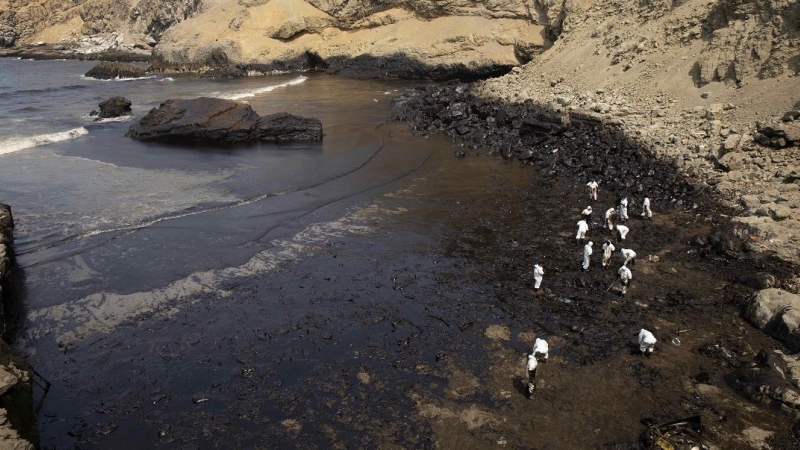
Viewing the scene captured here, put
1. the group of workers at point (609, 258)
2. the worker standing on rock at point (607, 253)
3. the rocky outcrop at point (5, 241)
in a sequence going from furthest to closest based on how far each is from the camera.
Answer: the worker standing on rock at point (607, 253)
the rocky outcrop at point (5, 241)
the group of workers at point (609, 258)

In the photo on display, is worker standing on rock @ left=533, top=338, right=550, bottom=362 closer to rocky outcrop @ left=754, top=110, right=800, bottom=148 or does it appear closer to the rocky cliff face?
rocky outcrop @ left=754, top=110, right=800, bottom=148

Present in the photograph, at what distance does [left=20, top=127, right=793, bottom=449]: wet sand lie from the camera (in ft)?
25.2

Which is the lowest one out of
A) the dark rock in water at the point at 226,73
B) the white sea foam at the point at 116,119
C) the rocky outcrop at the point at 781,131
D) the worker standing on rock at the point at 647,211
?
the worker standing on rock at the point at 647,211

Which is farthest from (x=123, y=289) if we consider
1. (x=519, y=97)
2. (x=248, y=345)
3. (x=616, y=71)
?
(x=616, y=71)

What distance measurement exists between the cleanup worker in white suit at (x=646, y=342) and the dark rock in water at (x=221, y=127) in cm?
1713

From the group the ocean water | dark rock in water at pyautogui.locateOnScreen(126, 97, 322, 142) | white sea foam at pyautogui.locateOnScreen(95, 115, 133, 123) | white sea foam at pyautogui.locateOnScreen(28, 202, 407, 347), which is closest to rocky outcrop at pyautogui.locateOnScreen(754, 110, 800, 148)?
the ocean water

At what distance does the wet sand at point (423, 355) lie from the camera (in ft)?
25.2

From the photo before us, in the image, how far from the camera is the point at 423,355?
9188mm

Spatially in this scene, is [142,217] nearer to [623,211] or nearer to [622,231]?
[622,231]

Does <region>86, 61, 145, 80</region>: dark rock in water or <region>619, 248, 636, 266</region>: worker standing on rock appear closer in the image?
<region>619, 248, 636, 266</region>: worker standing on rock

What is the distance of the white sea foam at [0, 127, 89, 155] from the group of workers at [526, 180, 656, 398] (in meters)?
20.5

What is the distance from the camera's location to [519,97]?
2669 cm

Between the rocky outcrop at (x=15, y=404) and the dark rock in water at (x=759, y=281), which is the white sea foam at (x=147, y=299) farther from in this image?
the dark rock in water at (x=759, y=281)

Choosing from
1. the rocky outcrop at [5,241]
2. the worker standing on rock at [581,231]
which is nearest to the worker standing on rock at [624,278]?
the worker standing on rock at [581,231]
